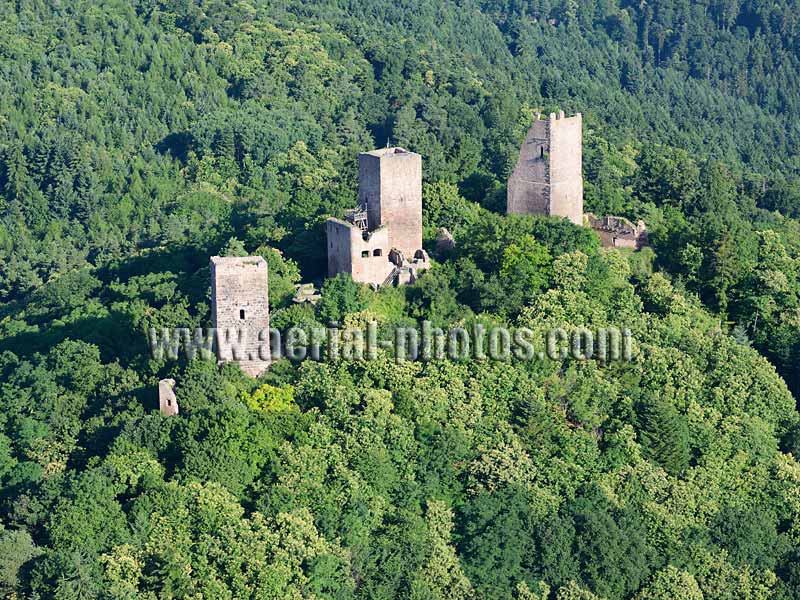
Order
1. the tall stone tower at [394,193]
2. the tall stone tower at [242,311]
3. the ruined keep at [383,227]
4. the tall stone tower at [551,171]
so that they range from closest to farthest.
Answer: the tall stone tower at [242,311]
the ruined keep at [383,227]
the tall stone tower at [394,193]
the tall stone tower at [551,171]

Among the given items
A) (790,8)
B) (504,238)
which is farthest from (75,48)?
(790,8)

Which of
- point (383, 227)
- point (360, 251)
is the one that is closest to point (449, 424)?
point (360, 251)

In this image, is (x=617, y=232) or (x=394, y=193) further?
(x=617, y=232)

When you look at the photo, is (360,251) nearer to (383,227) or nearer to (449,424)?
(383,227)

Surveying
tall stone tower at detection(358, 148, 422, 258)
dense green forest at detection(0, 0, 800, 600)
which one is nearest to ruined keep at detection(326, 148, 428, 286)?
tall stone tower at detection(358, 148, 422, 258)

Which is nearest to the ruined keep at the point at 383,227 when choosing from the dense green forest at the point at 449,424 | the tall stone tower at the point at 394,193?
the tall stone tower at the point at 394,193

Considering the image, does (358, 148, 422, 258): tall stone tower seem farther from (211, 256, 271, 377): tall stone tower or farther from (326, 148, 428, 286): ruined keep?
(211, 256, 271, 377): tall stone tower

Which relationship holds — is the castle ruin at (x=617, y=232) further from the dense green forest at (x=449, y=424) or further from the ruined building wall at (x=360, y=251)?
the ruined building wall at (x=360, y=251)
